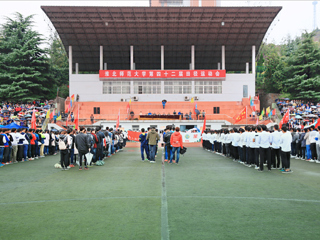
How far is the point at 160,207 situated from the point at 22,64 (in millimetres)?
49076

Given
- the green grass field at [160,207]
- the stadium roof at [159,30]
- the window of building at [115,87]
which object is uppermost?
the stadium roof at [159,30]

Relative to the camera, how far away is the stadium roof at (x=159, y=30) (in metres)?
42.3

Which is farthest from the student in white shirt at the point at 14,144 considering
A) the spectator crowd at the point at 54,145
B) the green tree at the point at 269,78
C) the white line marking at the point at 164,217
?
the green tree at the point at 269,78

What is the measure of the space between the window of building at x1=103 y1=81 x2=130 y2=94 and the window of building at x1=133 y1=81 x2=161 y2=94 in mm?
1325

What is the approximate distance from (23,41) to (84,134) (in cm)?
4246

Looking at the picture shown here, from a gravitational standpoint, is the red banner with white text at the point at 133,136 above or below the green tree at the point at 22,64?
below

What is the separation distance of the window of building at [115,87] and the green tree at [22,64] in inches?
378

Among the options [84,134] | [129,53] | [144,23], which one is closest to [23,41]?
[129,53]

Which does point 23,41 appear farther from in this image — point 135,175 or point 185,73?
point 135,175

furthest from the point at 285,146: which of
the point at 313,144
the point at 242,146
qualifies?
the point at 313,144

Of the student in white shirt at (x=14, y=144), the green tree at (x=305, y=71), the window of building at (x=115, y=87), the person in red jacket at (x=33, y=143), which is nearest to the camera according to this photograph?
the student in white shirt at (x=14, y=144)

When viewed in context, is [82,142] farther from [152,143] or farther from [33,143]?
[33,143]

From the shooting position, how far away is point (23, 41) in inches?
1940

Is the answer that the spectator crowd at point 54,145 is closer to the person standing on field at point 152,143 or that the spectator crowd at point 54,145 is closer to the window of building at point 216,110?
the person standing on field at point 152,143
